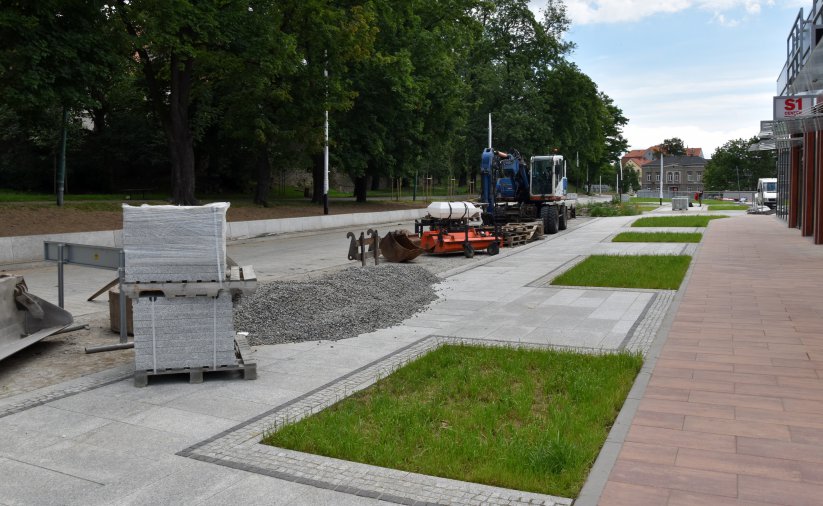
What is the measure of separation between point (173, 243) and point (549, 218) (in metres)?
22.6

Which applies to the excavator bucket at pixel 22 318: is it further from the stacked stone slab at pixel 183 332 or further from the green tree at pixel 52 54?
the green tree at pixel 52 54

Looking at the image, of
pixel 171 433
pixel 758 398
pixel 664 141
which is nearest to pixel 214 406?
pixel 171 433

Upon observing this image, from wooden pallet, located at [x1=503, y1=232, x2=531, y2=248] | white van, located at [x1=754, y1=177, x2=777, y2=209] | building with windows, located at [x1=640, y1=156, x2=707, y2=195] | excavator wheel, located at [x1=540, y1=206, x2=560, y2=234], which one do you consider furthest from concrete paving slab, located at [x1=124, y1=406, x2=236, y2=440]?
building with windows, located at [x1=640, y1=156, x2=707, y2=195]

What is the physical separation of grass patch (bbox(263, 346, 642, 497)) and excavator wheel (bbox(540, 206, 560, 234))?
20.5 metres

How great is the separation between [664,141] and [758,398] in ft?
645

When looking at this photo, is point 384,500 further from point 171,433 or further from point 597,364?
point 597,364

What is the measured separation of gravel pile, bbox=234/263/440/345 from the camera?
9227 millimetres

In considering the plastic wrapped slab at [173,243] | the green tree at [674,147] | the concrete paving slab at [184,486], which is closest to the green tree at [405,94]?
the plastic wrapped slab at [173,243]

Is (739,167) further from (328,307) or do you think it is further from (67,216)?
(328,307)

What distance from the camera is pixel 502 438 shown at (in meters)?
5.23

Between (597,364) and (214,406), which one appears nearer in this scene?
(214,406)

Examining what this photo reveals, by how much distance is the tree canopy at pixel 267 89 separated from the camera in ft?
67.3

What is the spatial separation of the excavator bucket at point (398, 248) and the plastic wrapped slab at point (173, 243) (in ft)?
34.5

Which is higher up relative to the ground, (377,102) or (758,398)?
(377,102)
